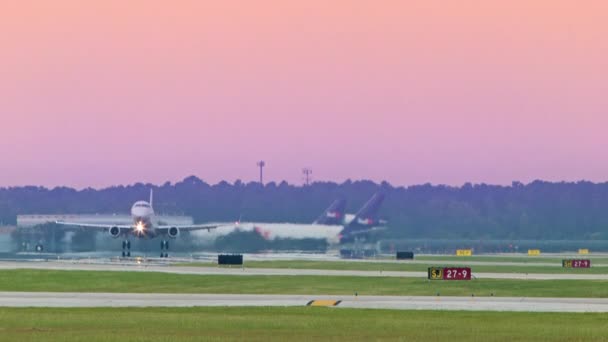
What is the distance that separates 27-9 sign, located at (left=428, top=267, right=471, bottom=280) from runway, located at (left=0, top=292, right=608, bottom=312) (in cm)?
1414

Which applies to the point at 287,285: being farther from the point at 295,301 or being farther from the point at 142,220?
the point at 142,220

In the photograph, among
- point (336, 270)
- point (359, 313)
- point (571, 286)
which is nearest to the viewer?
point (359, 313)

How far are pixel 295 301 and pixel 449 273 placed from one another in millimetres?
20952

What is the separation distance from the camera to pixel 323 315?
2147 inches

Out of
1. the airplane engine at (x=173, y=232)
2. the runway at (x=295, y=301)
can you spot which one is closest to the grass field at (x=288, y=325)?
the runway at (x=295, y=301)

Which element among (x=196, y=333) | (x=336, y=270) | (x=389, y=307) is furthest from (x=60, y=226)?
(x=196, y=333)

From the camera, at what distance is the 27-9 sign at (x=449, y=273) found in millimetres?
83000

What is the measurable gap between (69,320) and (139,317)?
2936 millimetres

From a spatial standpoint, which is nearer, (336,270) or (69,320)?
(69,320)

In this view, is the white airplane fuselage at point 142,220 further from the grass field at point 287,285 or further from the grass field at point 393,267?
the grass field at point 287,285

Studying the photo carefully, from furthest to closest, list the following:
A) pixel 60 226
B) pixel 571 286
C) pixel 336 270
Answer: pixel 60 226 < pixel 336 270 < pixel 571 286

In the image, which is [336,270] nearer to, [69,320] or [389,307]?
[389,307]

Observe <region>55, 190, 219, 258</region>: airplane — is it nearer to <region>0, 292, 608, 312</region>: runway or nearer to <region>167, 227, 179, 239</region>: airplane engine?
<region>167, 227, 179, 239</region>: airplane engine

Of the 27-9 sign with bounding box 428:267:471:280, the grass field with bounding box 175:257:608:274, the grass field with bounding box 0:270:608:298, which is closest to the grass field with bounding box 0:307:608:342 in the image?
the grass field with bounding box 0:270:608:298
